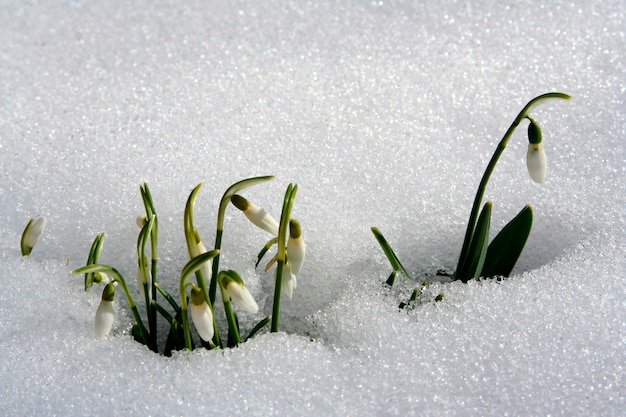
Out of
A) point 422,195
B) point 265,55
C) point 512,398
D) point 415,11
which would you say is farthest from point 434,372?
point 415,11

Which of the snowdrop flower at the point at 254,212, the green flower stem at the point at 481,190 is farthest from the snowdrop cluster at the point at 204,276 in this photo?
the green flower stem at the point at 481,190

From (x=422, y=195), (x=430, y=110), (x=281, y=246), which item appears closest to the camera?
(x=281, y=246)

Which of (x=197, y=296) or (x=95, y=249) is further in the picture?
(x=95, y=249)

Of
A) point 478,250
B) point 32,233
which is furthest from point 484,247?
point 32,233

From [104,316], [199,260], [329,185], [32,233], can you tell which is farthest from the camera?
[329,185]

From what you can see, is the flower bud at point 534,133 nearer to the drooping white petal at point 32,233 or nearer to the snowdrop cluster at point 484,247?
the snowdrop cluster at point 484,247

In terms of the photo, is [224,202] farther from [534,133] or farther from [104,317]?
[534,133]

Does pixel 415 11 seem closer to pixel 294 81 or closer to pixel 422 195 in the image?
pixel 294 81
